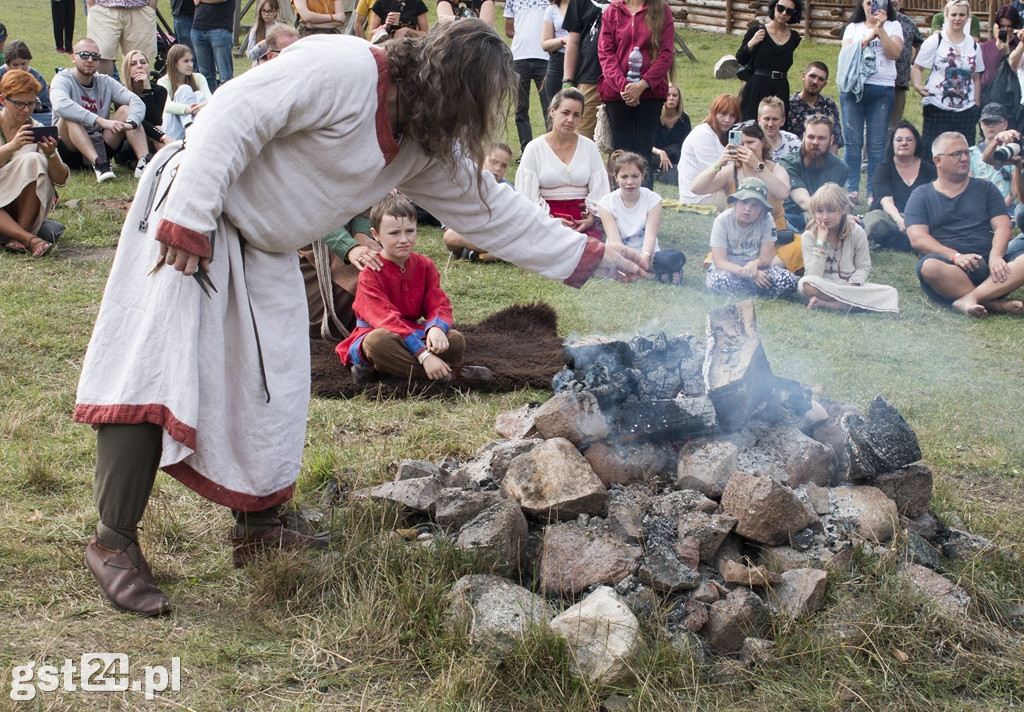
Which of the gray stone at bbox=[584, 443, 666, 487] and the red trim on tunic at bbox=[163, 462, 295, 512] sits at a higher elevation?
the red trim on tunic at bbox=[163, 462, 295, 512]

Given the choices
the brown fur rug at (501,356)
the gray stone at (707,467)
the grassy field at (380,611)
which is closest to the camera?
the grassy field at (380,611)

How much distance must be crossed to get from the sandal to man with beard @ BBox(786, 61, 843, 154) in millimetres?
6490

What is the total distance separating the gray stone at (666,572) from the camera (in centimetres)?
313

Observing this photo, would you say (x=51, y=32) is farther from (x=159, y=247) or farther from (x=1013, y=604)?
(x=1013, y=604)

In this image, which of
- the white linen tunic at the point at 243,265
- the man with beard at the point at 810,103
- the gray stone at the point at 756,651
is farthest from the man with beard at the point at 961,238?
the white linen tunic at the point at 243,265

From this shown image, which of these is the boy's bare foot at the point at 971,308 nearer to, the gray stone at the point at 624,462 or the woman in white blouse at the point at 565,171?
the woman in white blouse at the point at 565,171

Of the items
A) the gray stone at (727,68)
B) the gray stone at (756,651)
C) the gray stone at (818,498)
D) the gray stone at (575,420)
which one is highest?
the gray stone at (727,68)

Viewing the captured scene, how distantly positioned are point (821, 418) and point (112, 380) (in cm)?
261

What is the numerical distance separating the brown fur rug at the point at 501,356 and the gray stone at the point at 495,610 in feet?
6.53

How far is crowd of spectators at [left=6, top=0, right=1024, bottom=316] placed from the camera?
7488 mm

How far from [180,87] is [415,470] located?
7.51m

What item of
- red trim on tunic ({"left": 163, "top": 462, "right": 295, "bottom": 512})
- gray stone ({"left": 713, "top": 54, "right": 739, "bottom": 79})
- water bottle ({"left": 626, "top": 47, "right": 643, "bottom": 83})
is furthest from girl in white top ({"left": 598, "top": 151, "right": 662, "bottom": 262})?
gray stone ({"left": 713, "top": 54, "right": 739, "bottom": 79})

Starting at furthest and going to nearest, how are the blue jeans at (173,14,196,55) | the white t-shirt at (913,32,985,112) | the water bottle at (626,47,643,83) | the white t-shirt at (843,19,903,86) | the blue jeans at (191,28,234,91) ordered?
the blue jeans at (173,14,196,55)
the blue jeans at (191,28,234,91)
the white t-shirt at (913,32,985,112)
the white t-shirt at (843,19,903,86)
the water bottle at (626,47,643,83)

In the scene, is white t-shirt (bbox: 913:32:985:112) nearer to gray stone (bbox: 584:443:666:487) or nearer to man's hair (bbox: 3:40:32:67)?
gray stone (bbox: 584:443:666:487)
